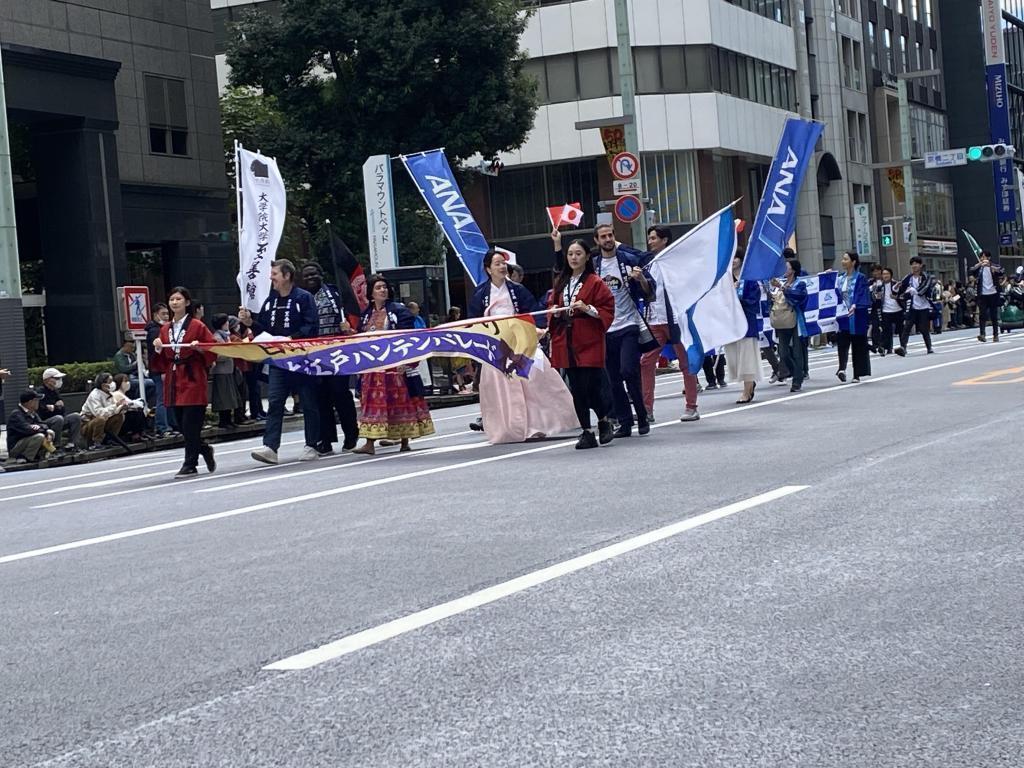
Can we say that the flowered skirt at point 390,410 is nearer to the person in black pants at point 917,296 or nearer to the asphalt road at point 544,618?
the asphalt road at point 544,618

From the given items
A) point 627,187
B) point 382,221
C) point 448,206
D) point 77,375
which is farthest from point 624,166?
point 77,375

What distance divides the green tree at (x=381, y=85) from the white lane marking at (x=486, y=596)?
3107 centimetres

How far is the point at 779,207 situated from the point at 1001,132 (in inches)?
3037

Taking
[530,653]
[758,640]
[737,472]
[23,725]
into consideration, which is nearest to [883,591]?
[758,640]

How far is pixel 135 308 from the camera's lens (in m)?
24.7

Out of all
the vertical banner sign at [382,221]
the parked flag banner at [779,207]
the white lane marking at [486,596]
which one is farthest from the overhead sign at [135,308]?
the white lane marking at [486,596]

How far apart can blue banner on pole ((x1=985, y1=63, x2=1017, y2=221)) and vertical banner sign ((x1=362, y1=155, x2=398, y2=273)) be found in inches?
2608

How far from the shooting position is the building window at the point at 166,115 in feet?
122

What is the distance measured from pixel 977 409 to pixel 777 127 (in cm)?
4703

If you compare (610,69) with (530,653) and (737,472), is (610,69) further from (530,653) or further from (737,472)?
(530,653)

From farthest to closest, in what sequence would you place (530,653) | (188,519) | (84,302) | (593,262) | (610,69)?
(610,69) < (84,302) < (593,262) < (188,519) < (530,653)

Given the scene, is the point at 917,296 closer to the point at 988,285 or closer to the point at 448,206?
the point at 988,285

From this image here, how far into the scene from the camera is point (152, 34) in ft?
123

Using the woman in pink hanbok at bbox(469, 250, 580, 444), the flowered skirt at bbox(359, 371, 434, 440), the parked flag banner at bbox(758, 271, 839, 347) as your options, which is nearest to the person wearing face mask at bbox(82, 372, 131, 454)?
the flowered skirt at bbox(359, 371, 434, 440)
